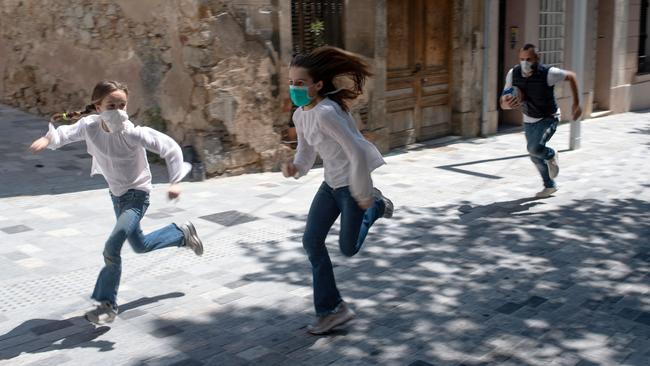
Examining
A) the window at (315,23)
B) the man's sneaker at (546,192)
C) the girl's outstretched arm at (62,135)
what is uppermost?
the window at (315,23)

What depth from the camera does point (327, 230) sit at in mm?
4020

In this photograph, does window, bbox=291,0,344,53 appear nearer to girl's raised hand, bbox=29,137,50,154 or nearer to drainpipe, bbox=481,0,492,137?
drainpipe, bbox=481,0,492,137

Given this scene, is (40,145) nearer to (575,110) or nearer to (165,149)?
(165,149)

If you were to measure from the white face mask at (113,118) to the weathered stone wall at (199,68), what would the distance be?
4333 millimetres

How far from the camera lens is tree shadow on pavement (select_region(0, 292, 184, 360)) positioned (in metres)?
3.85

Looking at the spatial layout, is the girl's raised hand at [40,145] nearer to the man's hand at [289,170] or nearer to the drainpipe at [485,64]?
the man's hand at [289,170]

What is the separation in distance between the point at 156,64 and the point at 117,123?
4.87m

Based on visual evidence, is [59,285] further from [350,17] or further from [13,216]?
[350,17]

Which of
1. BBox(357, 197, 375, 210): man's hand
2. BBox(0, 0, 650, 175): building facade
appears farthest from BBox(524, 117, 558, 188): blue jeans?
BBox(357, 197, 375, 210): man's hand

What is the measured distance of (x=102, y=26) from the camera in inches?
370

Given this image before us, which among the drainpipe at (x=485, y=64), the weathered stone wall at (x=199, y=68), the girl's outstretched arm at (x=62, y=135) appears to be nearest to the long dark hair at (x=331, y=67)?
the girl's outstretched arm at (x=62, y=135)

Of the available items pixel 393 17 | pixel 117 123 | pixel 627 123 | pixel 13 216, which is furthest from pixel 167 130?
pixel 627 123

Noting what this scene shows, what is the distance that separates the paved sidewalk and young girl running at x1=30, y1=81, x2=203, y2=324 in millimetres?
290

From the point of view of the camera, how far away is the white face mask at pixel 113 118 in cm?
403
